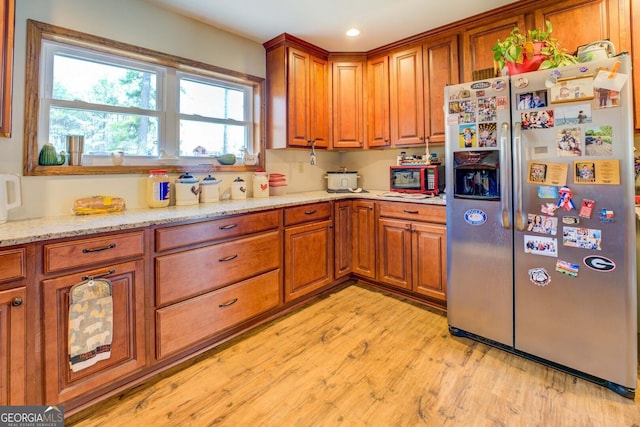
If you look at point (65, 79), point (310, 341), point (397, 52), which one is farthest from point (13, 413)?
point (397, 52)

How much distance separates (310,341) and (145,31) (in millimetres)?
2491

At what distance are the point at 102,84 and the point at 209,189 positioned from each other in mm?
1001

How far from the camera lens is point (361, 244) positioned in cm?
306

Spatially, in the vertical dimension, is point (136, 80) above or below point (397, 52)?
below

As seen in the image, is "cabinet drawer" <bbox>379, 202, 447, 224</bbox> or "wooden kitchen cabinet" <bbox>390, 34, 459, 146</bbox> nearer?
"cabinet drawer" <bbox>379, 202, 447, 224</bbox>

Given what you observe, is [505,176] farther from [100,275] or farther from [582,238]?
[100,275]

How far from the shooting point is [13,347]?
1309mm

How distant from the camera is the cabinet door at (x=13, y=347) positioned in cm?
129

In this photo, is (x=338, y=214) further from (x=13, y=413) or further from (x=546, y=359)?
(x=13, y=413)

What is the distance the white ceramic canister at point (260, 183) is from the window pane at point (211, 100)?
582mm

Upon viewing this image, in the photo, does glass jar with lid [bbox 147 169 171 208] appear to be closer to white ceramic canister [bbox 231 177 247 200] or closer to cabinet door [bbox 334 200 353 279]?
white ceramic canister [bbox 231 177 247 200]

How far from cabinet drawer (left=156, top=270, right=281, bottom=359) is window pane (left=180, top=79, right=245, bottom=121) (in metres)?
1.51

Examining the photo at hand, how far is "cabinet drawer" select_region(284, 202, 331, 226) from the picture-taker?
8.22 feet

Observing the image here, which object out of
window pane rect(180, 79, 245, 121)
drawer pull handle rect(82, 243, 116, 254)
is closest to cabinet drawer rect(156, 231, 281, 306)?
drawer pull handle rect(82, 243, 116, 254)
